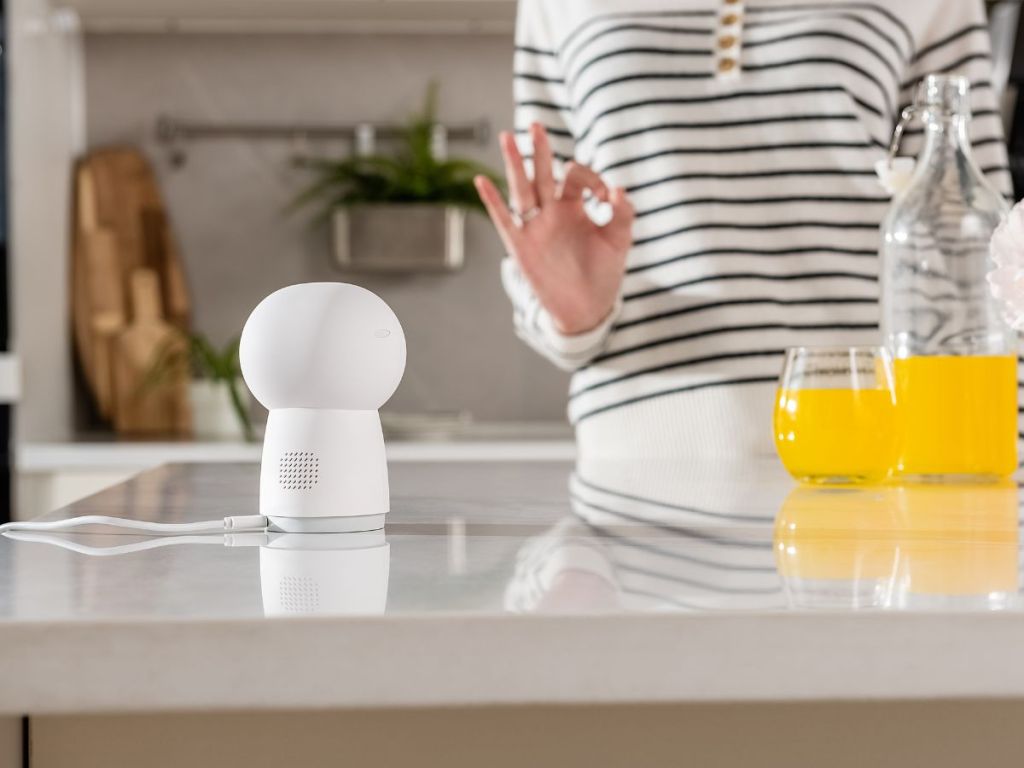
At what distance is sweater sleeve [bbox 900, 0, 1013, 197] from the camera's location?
1.27m

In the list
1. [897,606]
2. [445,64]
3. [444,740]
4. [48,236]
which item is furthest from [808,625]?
[445,64]

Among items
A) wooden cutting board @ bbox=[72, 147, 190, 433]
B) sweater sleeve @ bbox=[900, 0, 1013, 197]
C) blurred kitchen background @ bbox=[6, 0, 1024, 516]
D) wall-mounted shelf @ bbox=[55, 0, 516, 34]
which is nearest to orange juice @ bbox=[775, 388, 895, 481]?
sweater sleeve @ bbox=[900, 0, 1013, 197]

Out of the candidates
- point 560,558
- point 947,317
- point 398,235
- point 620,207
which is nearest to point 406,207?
point 398,235

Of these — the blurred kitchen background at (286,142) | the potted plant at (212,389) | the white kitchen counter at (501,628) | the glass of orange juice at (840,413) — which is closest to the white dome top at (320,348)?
the white kitchen counter at (501,628)

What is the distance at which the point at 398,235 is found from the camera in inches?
96.5

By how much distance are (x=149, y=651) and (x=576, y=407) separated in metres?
1.07

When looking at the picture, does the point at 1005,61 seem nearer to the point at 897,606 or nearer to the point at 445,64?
the point at 445,64

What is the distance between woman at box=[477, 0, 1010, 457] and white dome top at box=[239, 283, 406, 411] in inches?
27.8

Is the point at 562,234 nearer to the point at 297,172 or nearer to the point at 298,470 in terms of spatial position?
the point at 298,470

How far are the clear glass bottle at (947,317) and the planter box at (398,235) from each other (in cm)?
164

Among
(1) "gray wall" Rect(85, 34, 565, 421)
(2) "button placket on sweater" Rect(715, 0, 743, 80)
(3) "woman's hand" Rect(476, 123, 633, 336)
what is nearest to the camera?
(3) "woman's hand" Rect(476, 123, 633, 336)

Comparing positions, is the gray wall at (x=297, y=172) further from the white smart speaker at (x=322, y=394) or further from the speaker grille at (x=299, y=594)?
the speaker grille at (x=299, y=594)

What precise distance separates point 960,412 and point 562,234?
383 mm

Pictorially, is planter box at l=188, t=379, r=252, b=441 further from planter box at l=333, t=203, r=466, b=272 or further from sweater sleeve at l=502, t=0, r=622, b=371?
sweater sleeve at l=502, t=0, r=622, b=371
